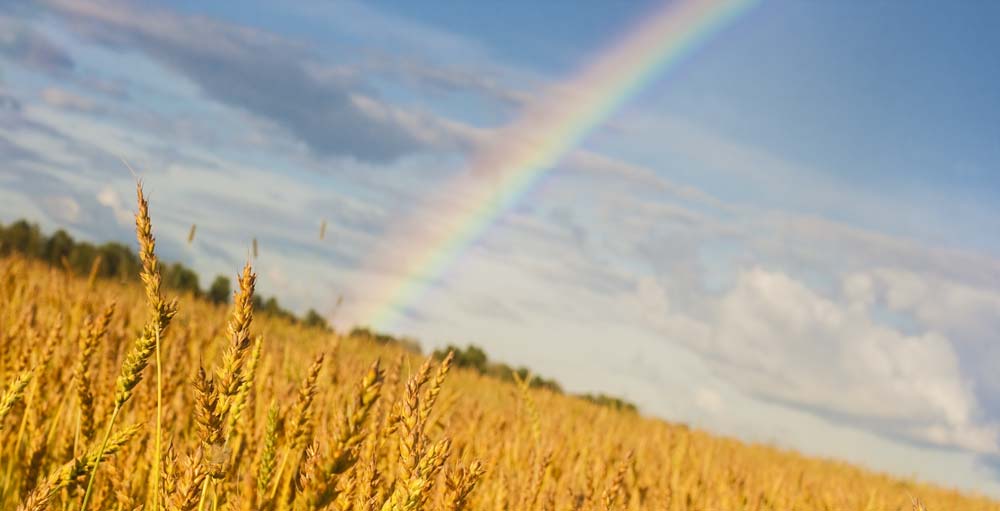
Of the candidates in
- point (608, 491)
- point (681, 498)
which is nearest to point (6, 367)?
point (608, 491)

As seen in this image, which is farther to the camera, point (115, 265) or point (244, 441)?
point (115, 265)

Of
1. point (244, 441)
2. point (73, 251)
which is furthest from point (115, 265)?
point (244, 441)

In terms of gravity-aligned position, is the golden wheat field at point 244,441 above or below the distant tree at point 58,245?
below

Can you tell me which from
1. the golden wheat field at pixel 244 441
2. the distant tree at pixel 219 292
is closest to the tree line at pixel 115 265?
the distant tree at pixel 219 292

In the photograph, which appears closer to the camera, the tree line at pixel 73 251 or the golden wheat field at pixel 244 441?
the golden wheat field at pixel 244 441

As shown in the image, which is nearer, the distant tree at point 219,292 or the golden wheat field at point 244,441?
the golden wheat field at point 244,441

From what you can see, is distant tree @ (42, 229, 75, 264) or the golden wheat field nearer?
the golden wheat field

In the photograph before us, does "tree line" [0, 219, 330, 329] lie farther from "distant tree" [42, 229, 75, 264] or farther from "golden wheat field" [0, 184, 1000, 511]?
"golden wheat field" [0, 184, 1000, 511]

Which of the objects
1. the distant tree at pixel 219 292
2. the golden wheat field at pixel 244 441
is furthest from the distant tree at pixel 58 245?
the golden wheat field at pixel 244 441

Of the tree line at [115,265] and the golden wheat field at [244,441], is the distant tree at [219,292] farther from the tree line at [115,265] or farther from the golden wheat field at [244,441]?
the golden wheat field at [244,441]

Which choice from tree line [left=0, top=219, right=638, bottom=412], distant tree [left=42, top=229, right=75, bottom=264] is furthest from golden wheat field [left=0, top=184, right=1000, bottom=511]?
distant tree [left=42, top=229, right=75, bottom=264]

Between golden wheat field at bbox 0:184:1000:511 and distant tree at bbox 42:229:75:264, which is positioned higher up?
distant tree at bbox 42:229:75:264

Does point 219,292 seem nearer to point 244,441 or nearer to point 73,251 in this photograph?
point 73,251

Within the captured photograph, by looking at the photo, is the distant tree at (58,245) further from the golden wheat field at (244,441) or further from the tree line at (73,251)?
the golden wheat field at (244,441)
